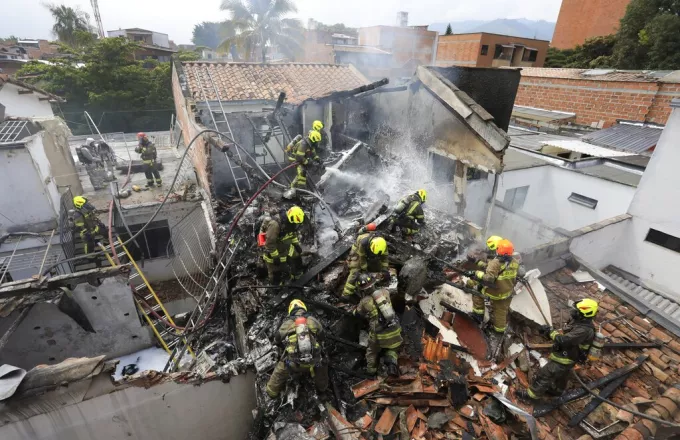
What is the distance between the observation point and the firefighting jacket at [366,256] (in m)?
5.67

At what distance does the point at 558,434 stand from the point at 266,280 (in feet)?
17.5

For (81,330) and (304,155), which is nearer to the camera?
(81,330)

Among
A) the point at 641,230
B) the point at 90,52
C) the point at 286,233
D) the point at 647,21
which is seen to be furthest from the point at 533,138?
the point at 90,52

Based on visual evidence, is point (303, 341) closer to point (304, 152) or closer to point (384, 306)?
point (384, 306)

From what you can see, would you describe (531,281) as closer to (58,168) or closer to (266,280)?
(266,280)

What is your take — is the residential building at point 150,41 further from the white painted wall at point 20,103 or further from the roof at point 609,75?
the roof at point 609,75

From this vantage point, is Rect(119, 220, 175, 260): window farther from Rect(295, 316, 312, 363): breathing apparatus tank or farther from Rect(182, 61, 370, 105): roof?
Rect(295, 316, 312, 363): breathing apparatus tank

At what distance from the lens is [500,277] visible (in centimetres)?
557

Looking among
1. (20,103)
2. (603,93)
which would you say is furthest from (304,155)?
(603,93)

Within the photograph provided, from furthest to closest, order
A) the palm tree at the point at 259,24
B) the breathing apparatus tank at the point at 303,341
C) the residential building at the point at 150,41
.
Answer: the residential building at the point at 150,41 < the palm tree at the point at 259,24 < the breathing apparatus tank at the point at 303,341

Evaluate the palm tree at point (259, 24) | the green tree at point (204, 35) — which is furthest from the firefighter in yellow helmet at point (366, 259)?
the green tree at point (204, 35)

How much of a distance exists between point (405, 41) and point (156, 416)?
112ft

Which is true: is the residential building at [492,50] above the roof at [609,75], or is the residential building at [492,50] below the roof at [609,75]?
above

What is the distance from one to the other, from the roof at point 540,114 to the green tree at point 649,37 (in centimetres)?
962
